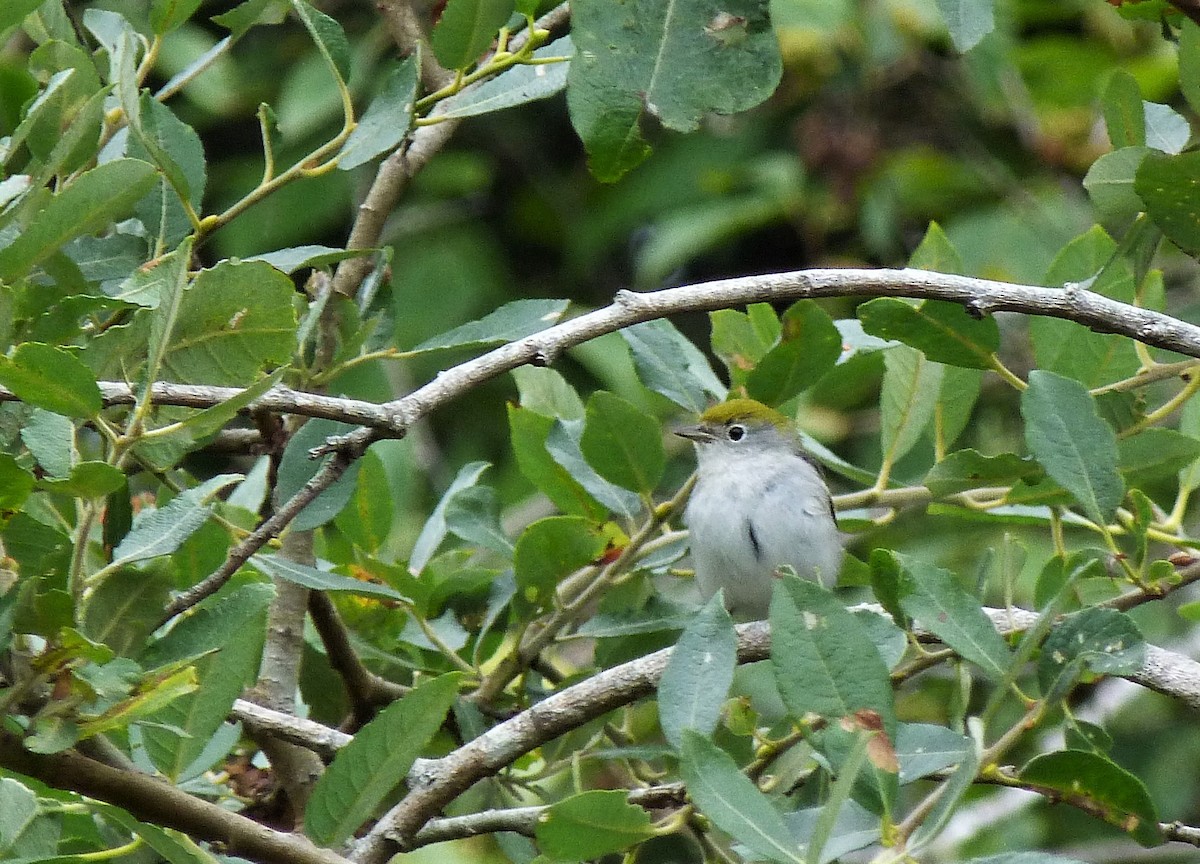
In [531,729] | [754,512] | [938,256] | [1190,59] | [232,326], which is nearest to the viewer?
[232,326]

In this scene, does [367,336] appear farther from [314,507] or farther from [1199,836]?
[1199,836]

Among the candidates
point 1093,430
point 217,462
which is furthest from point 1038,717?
point 217,462

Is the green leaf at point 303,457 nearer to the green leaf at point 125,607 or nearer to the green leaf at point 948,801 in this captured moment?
the green leaf at point 125,607

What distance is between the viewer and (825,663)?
147 cm

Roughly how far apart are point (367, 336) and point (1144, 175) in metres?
1.05

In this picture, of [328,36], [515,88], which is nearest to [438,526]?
[515,88]

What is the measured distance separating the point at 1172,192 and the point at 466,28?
935 mm

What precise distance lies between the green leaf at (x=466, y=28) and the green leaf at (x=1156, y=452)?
1022 millimetres

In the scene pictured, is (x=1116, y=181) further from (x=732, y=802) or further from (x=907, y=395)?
(x=732, y=802)

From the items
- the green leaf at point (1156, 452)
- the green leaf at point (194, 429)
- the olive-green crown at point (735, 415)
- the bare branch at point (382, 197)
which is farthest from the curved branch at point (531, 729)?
the olive-green crown at point (735, 415)

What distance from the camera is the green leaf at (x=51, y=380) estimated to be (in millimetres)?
1417

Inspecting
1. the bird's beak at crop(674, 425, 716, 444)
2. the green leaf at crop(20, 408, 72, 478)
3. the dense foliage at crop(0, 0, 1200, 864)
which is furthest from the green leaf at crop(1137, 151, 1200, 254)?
the bird's beak at crop(674, 425, 716, 444)

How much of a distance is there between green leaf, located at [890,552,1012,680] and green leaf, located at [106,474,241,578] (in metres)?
0.73

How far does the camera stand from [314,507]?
2.08 meters
